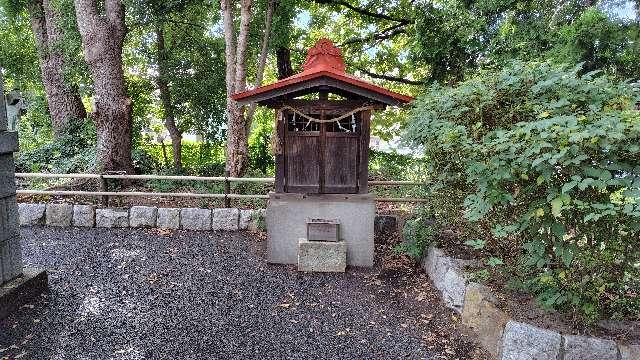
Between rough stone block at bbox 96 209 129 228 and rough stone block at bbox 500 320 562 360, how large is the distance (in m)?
7.45

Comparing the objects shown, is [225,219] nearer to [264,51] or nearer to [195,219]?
[195,219]

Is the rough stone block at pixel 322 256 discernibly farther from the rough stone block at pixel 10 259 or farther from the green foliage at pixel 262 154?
the green foliage at pixel 262 154

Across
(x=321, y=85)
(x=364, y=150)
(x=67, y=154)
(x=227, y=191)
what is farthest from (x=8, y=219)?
(x=67, y=154)

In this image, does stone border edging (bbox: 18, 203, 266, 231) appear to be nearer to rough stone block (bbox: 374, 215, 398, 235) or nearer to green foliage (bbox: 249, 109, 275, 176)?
rough stone block (bbox: 374, 215, 398, 235)

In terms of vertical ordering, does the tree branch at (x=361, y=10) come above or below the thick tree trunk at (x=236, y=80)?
above

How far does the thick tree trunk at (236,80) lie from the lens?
356 inches

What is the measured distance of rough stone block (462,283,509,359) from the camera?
409cm

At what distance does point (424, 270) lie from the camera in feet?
21.3

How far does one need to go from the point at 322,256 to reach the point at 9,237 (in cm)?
418

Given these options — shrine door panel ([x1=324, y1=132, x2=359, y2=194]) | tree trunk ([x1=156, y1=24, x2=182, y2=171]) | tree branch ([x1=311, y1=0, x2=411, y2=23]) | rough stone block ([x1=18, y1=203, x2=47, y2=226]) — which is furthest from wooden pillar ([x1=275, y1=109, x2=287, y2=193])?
tree branch ([x1=311, y1=0, x2=411, y2=23])

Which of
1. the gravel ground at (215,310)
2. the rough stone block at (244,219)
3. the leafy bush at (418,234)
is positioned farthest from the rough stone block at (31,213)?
the leafy bush at (418,234)

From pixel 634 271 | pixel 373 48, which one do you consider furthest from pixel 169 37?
pixel 634 271

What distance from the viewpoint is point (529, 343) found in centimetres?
366

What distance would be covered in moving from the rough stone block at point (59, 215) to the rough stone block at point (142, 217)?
1.27 metres
